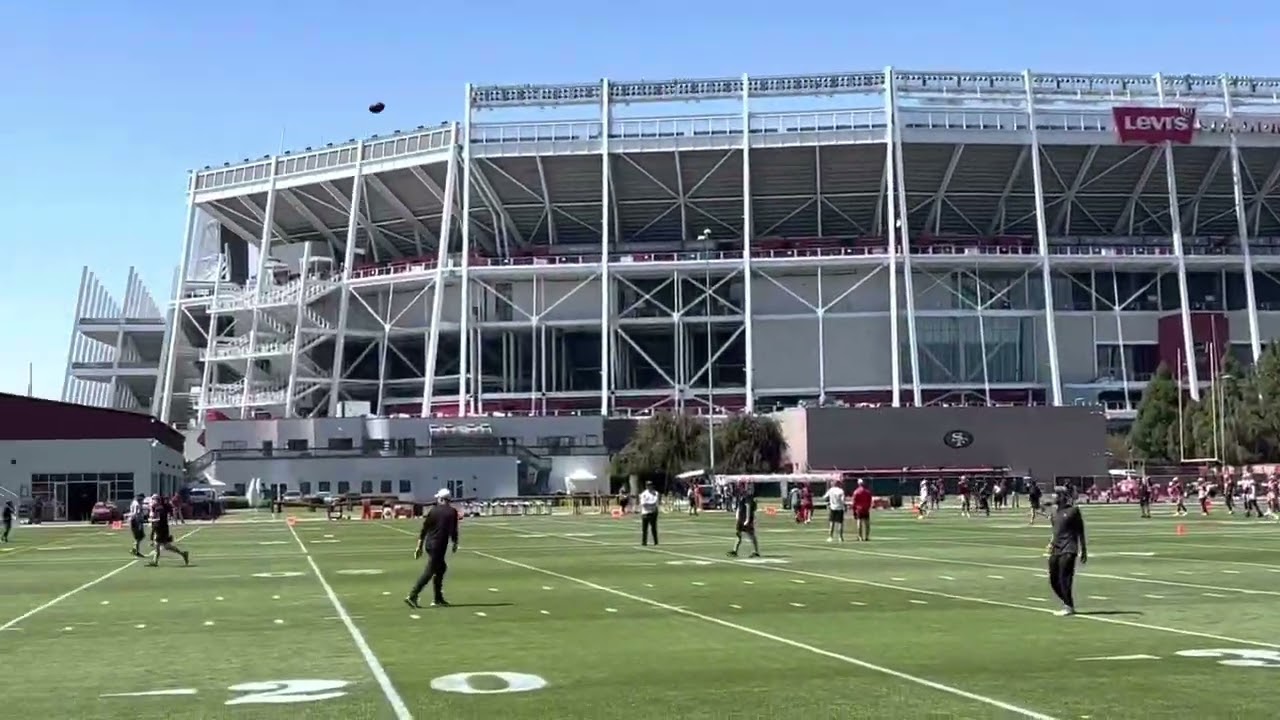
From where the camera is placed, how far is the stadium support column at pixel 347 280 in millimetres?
120500

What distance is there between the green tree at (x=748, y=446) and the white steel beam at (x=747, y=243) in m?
3.87

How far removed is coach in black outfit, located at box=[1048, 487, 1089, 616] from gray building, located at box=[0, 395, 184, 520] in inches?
2834

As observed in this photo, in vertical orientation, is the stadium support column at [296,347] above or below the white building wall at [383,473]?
above

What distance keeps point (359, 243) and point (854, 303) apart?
4137cm

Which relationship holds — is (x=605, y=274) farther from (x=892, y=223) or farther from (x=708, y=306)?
(x=892, y=223)

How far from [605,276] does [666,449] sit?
17.3 meters

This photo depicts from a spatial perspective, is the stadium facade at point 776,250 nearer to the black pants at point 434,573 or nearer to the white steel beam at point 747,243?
the white steel beam at point 747,243

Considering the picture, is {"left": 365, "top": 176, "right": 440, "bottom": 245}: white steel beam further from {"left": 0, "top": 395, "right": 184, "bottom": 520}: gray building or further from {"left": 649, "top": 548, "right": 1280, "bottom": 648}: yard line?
{"left": 649, "top": 548, "right": 1280, "bottom": 648}: yard line

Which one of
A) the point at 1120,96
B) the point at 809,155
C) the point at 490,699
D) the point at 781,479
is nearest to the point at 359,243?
the point at 809,155

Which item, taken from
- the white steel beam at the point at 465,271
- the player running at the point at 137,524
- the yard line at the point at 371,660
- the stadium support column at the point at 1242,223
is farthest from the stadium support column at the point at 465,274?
the yard line at the point at 371,660

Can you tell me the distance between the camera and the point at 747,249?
115 m

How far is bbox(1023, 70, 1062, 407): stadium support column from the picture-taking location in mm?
113125

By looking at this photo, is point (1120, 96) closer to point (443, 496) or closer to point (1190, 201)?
point (1190, 201)

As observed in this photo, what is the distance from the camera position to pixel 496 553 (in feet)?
139
